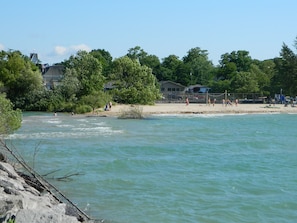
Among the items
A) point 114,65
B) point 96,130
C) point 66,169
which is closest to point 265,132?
point 96,130

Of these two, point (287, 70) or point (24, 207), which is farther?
point (287, 70)

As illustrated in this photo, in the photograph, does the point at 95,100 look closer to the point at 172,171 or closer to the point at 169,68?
the point at 172,171

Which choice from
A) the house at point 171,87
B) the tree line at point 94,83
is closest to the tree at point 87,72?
the tree line at point 94,83

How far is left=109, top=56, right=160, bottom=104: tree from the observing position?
71.9 meters

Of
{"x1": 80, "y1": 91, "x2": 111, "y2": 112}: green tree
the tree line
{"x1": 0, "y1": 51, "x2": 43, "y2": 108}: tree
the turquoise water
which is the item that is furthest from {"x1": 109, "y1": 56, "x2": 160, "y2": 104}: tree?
the turquoise water

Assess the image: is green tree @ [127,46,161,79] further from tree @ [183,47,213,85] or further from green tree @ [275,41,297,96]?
green tree @ [275,41,297,96]

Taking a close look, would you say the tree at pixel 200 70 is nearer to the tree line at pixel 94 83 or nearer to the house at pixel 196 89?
→ the house at pixel 196 89

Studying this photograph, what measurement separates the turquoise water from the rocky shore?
223 centimetres

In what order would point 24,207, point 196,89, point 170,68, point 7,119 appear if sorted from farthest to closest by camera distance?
point 170,68 → point 196,89 → point 7,119 → point 24,207

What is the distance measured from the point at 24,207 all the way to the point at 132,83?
214 ft

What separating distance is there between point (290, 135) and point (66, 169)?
893 inches

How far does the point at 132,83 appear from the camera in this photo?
2963 inches

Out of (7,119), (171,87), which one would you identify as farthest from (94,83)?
(7,119)

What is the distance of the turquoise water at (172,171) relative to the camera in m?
14.9
